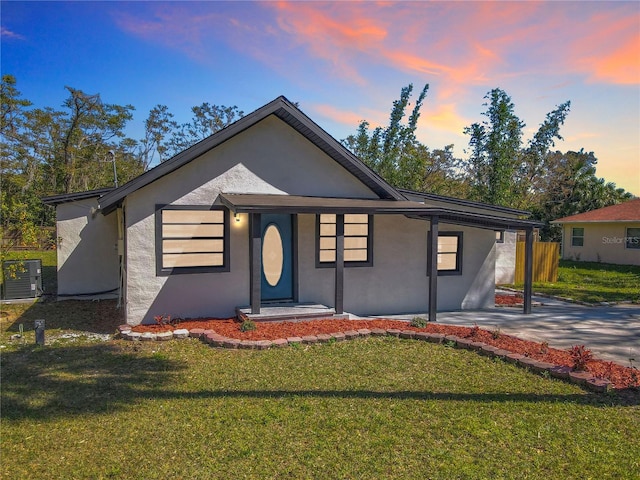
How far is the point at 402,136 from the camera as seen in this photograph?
1138 inches

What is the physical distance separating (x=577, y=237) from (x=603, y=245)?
2095mm

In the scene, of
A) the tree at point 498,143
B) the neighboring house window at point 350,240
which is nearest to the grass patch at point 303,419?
the neighboring house window at point 350,240

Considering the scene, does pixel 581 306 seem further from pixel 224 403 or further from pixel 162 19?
pixel 162 19

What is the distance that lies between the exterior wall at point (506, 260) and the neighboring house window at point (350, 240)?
883 centimetres

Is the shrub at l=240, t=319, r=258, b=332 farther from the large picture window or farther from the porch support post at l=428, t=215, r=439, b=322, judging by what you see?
the large picture window

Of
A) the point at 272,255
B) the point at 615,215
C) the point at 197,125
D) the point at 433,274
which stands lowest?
the point at 433,274

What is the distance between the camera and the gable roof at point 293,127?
8562 mm

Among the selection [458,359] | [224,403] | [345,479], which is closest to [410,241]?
[458,359]

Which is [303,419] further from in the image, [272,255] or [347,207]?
[272,255]

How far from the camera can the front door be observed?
32.9ft

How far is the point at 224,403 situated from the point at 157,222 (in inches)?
205

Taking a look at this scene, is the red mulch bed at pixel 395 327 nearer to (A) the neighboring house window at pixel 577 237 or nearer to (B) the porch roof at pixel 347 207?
(B) the porch roof at pixel 347 207

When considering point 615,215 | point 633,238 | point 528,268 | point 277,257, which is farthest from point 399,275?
point 615,215

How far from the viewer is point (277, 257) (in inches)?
398
